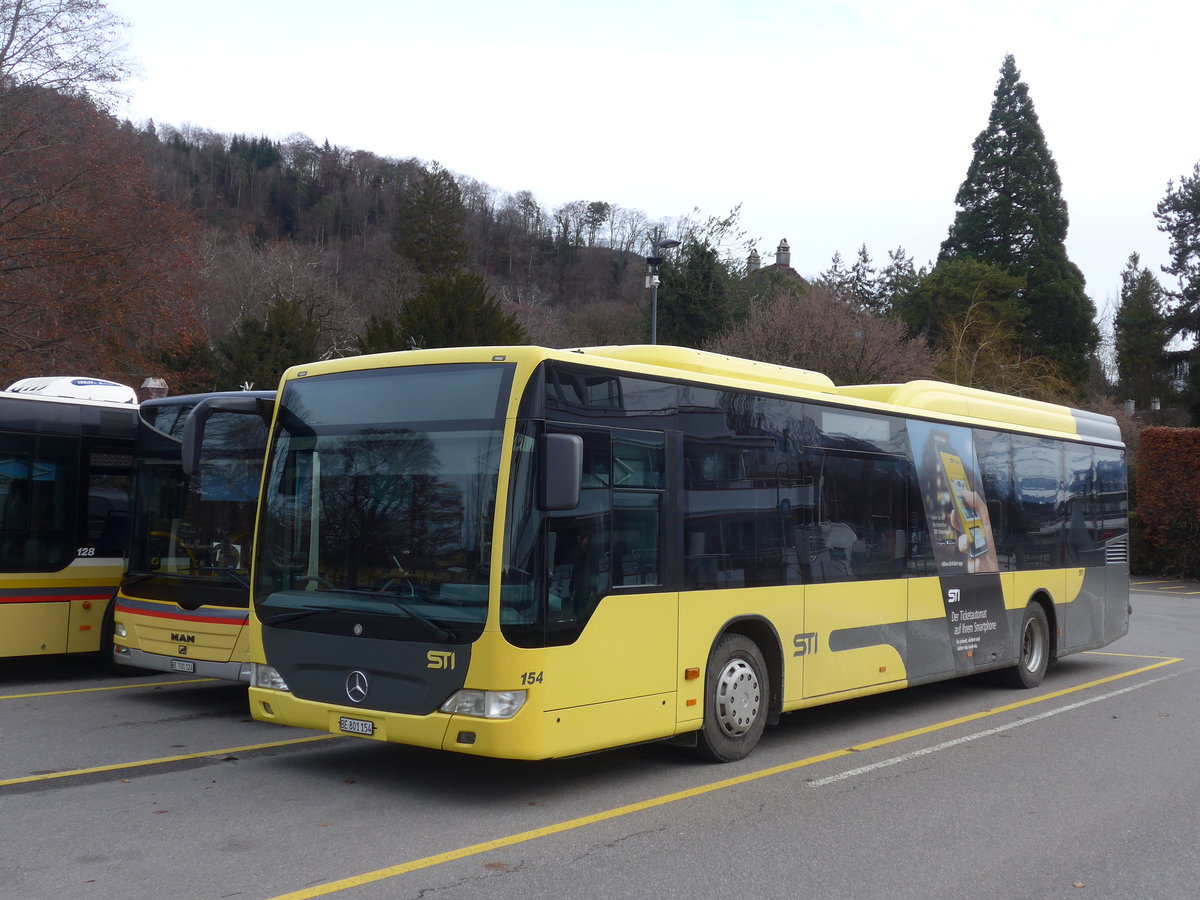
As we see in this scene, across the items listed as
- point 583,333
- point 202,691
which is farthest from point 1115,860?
point 583,333

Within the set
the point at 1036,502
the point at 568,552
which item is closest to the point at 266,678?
the point at 568,552

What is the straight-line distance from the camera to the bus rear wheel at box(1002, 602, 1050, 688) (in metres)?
12.8

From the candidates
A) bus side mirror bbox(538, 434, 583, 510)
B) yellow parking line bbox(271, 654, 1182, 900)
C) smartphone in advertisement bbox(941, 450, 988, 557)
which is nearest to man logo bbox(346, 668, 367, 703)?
yellow parking line bbox(271, 654, 1182, 900)

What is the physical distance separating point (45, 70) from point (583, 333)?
38570 mm

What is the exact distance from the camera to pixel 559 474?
21.7 ft

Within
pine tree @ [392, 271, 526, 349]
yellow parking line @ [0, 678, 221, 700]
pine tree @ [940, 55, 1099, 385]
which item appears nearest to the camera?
yellow parking line @ [0, 678, 221, 700]

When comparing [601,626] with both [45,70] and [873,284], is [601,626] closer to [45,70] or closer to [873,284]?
[45,70]

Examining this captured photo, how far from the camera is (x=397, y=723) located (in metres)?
6.92

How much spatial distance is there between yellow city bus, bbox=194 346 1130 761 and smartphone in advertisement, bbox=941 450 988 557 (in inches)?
58.7

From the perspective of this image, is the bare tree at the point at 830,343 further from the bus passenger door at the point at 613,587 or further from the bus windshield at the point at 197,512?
the bus passenger door at the point at 613,587

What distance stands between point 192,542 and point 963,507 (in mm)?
7812

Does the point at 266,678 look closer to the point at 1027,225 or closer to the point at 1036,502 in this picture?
the point at 1036,502

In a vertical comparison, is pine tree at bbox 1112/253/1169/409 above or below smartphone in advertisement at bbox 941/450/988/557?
above

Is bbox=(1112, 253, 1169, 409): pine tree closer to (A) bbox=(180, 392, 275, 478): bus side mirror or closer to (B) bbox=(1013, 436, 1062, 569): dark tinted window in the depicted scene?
(B) bbox=(1013, 436, 1062, 569): dark tinted window
